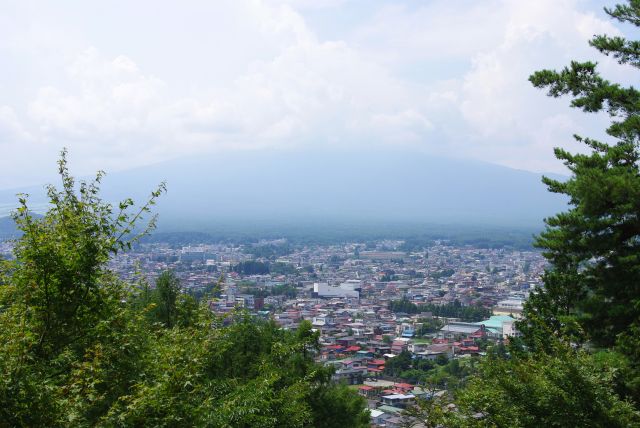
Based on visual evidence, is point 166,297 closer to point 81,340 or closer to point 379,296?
point 81,340

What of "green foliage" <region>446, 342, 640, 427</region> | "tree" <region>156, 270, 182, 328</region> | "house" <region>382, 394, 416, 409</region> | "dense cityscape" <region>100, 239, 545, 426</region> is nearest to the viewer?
"green foliage" <region>446, 342, 640, 427</region>

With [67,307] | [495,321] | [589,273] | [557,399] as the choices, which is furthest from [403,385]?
[67,307]

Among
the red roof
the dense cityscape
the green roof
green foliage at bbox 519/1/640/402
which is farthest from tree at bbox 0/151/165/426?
the green roof

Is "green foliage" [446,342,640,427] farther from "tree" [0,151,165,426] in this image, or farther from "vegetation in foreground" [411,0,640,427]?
"tree" [0,151,165,426]

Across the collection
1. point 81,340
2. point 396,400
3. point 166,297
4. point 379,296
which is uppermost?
point 81,340

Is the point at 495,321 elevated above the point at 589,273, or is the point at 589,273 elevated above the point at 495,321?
the point at 589,273

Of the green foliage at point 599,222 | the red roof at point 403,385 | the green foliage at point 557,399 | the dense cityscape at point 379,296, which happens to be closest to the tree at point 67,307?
the dense cityscape at point 379,296

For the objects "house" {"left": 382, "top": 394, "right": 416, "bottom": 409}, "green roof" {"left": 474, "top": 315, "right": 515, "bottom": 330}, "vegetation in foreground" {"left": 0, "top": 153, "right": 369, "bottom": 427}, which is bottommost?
"green roof" {"left": 474, "top": 315, "right": 515, "bottom": 330}

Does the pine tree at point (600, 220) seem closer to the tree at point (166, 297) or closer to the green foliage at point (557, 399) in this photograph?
the green foliage at point (557, 399)

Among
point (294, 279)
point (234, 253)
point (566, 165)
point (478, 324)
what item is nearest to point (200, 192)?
point (234, 253)

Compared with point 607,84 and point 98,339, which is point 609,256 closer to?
point 607,84

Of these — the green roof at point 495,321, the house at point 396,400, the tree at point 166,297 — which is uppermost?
the tree at point 166,297
